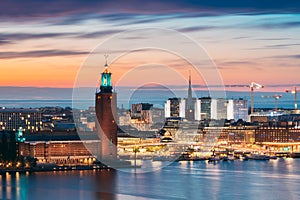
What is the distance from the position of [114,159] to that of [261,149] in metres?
9.80

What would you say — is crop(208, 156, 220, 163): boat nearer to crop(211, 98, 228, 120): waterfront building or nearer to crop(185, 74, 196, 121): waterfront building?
crop(185, 74, 196, 121): waterfront building

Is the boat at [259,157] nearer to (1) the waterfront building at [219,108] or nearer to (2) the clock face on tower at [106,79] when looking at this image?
(2) the clock face on tower at [106,79]

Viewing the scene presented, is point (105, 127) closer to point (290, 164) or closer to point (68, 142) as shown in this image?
point (68, 142)

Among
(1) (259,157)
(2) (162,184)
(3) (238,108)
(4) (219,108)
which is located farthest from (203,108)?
(2) (162,184)

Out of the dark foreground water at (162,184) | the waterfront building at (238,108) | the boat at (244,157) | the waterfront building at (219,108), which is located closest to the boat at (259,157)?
the boat at (244,157)

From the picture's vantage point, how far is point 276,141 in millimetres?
32500

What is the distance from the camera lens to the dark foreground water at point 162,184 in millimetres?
15796

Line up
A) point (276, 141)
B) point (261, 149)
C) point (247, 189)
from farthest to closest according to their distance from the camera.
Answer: point (276, 141) < point (261, 149) < point (247, 189)

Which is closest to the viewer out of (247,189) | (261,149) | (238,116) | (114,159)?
(247,189)

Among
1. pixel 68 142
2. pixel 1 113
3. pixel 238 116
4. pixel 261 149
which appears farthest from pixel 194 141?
pixel 238 116

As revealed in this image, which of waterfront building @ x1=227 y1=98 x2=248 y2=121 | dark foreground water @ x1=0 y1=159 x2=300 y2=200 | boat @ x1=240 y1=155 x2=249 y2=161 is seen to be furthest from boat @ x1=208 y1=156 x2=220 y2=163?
waterfront building @ x1=227 y1=98 x2=248 y2=121

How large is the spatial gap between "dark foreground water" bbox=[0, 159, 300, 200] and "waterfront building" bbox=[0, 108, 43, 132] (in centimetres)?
1271

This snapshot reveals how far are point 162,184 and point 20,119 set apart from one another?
17.0 metres

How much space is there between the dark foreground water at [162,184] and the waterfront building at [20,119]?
1271 cm
